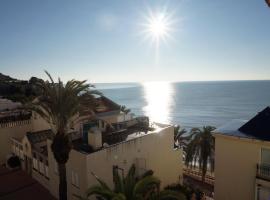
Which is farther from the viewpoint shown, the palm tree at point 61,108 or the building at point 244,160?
the building at point 244,160

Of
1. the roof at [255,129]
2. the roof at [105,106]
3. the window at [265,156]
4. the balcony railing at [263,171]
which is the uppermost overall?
the roof at [105,106]

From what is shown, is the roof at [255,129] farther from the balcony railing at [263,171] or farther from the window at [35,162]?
the window at [35,162]

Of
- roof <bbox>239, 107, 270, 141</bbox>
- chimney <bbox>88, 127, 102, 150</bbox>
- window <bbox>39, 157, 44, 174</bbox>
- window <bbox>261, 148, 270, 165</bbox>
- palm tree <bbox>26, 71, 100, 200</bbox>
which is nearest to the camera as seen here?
palm tree <bbox>26, 71, 100, 200</bbox>

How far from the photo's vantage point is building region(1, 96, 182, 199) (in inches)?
586

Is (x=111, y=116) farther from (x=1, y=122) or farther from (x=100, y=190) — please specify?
(x=100, y=190)

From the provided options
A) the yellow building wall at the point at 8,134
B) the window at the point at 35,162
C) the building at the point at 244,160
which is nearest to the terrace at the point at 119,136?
the window at the point at 35,162

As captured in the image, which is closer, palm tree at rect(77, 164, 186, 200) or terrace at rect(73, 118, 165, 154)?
palm tree at rect(77, 164, 186, 200)

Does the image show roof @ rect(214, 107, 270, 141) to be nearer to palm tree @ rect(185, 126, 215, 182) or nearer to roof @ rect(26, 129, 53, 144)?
palm tree @ rect(185, 126, 215, 182)

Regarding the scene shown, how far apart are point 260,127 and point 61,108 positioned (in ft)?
41.1

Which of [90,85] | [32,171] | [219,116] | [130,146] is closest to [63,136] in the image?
[90,85]

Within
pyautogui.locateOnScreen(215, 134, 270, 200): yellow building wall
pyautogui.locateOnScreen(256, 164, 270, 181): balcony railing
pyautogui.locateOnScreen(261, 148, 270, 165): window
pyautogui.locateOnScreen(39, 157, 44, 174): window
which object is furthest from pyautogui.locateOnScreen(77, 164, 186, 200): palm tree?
pyautogui.locateOnScreen(39, 157, 44, 174): window

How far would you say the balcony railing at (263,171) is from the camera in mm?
14855

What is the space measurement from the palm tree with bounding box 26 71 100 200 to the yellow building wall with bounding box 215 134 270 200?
991 centimetres

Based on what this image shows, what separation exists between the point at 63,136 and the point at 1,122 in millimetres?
13455
